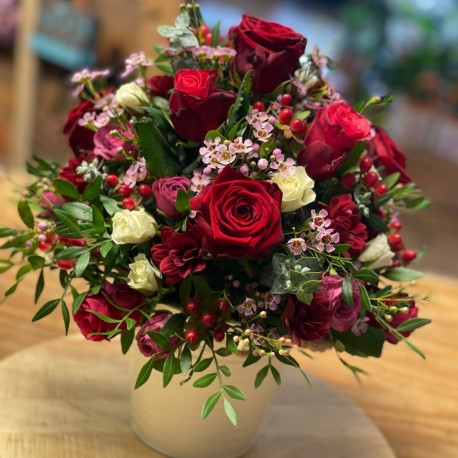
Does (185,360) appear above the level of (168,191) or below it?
below

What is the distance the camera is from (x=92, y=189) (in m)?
0.74

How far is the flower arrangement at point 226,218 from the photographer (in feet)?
2.26

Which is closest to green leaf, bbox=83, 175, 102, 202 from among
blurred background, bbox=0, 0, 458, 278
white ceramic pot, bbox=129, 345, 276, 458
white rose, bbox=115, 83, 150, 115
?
white rose, bbox=115, 83, 150, 115

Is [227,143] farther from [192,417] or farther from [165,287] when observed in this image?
[192,417]

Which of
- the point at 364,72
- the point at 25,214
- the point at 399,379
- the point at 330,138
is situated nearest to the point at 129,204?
the point at 25,214

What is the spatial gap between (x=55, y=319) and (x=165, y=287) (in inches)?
19.7

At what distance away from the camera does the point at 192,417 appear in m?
0.82

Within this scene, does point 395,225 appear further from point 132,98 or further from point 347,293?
point 132,98

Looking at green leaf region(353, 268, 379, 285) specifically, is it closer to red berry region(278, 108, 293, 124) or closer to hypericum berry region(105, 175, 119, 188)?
red berry region(278, 108, 293, 124)

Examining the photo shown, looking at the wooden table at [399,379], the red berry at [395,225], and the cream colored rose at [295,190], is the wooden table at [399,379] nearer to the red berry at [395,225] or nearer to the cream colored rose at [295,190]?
the red berry at [395,225]

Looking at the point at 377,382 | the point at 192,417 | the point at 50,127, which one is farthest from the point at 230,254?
the point at 50,127

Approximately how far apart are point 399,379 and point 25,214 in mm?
710

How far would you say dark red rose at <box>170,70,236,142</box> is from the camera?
2.35 feet

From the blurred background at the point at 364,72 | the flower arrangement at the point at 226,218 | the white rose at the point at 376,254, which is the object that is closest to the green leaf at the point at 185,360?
the flower arrangement at the point at 226,218
